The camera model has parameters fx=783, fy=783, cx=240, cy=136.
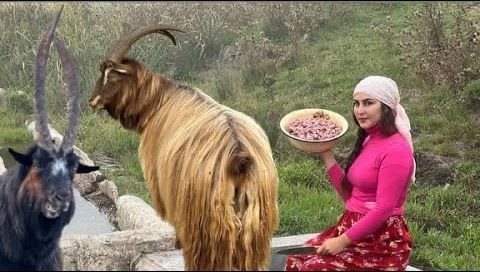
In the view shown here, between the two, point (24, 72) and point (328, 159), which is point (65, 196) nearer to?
point (328, 159)

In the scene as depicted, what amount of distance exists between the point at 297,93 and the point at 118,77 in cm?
616

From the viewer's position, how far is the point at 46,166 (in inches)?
134

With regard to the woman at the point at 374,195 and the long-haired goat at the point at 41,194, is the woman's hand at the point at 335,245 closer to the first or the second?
the woman at the point at 374,195

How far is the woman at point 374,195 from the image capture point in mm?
4012

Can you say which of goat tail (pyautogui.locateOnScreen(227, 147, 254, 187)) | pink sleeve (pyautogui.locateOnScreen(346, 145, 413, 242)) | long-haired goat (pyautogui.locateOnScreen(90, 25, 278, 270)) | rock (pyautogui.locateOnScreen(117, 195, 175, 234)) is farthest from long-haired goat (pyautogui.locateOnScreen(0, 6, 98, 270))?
rock (pyautogui.locateOnScreen(117, 195, 175, 234))

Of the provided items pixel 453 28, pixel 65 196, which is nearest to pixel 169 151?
pixel 65 196

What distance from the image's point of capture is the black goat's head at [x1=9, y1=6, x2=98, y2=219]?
335 cm

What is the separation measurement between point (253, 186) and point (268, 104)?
21.9ft

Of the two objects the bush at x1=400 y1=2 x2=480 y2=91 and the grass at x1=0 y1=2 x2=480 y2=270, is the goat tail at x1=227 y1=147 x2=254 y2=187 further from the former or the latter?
the bush at x1=400 y1=2 x2=480 y2=91

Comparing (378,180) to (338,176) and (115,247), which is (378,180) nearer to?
(338,176)

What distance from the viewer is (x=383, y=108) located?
4133 millimetres

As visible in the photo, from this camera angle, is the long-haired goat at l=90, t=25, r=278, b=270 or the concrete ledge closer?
the long-haired goat at l=90, t=25, r=278, b=270

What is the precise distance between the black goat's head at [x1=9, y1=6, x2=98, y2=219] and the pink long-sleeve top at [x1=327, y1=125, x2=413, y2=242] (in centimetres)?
148

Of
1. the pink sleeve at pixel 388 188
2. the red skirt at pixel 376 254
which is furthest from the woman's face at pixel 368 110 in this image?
the red skirt at pixel 376 254
